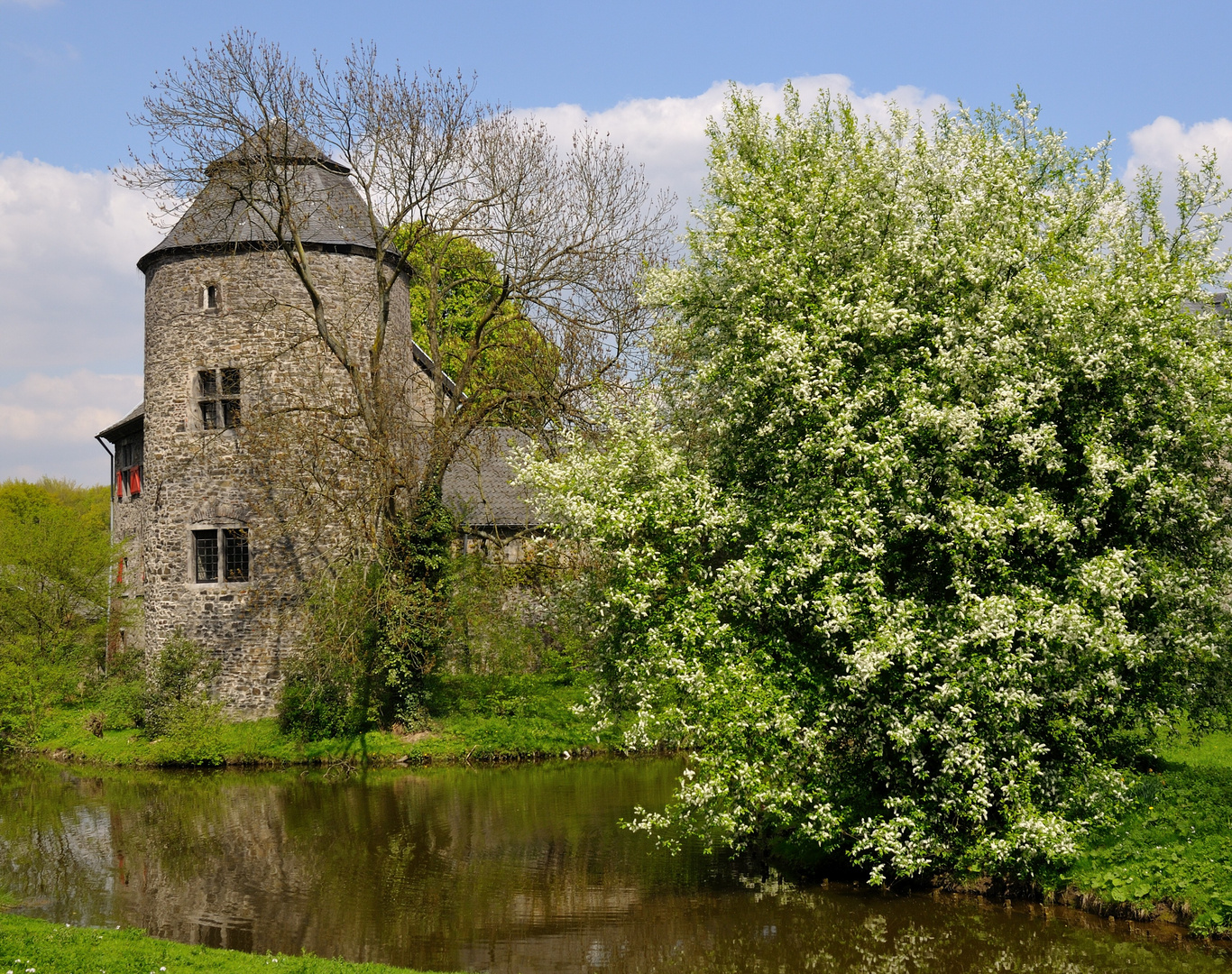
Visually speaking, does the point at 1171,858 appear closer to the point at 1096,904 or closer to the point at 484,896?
the point at 1096,904

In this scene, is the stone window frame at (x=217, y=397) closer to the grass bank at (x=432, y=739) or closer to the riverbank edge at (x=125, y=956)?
the grass bank at (x=432, y=739)

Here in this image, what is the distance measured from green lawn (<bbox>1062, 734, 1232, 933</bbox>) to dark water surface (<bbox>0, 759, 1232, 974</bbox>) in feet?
1.25

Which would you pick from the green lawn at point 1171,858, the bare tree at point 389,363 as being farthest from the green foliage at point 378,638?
the green lawn at point 1171,858

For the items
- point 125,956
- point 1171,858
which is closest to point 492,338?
point 125,956

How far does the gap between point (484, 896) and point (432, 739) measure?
411 inches

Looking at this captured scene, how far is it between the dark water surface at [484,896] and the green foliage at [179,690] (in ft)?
13.4

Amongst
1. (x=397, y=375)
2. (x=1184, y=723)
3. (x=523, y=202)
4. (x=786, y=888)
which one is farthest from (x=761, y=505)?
(x=397, y=375)

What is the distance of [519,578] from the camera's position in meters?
23.7

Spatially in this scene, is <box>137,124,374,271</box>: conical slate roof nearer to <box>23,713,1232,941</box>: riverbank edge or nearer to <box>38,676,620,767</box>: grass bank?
<box>38,676,620,767</box>: grass bank

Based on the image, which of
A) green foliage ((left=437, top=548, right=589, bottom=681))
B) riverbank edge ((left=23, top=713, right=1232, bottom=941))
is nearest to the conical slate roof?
green foliage ((left=437, top=548, right=589, bottom=681))

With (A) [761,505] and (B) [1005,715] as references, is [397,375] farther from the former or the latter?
(B) [1005,715]

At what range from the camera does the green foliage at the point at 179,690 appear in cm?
2333

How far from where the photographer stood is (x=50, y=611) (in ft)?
90.1

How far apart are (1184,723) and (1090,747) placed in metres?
6.38
